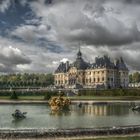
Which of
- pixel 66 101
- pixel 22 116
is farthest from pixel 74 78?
pixel 22 116

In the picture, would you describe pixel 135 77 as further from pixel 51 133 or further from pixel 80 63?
pixel 51 133

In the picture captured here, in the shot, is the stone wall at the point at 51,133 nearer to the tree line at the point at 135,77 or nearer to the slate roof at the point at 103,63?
the slate roof at the point at 103,63

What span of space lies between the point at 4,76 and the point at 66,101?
150m

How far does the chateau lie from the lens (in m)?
132

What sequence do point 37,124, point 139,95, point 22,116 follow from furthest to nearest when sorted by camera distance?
1. point 139,95
2. point 22,116
3. point 37,124

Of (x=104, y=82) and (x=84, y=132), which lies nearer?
(x=84, y=132)

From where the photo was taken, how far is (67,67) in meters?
146

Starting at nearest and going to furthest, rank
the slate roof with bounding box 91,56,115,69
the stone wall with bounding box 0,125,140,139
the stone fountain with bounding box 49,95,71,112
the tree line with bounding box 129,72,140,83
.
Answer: the stone wall with bounding box 0,125,140,139 → the stone fountain with bounding box 49,95,71,112 → the slate roof with bounding box 91,56,115,69 → the tree line with bounding box 129,72,140,83

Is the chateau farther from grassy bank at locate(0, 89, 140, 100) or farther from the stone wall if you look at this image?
the stone wall

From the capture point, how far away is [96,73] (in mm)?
133500

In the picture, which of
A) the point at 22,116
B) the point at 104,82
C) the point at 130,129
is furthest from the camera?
the point at 104,82

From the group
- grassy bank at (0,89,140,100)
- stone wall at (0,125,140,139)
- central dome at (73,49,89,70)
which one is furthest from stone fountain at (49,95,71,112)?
central dome at (73,49,89,70)

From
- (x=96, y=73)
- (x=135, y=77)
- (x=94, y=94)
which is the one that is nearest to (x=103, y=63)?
(x=96, y=73)

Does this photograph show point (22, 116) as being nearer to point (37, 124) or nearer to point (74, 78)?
point (37, 124)
